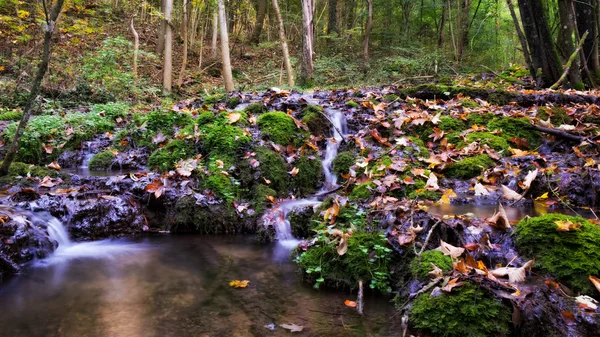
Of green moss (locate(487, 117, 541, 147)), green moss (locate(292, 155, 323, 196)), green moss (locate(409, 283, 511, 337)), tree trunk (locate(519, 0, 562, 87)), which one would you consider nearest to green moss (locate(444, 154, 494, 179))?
green moss (locate(487, 117, 541, 147))

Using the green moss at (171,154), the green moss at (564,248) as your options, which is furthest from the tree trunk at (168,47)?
the green moss at (564,248)

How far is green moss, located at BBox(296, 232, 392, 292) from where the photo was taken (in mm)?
3719

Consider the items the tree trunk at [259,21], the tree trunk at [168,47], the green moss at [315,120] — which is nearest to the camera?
the green moss at [315,120]

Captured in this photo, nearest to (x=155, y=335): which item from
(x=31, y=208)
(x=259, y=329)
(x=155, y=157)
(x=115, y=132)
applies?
(x=259, y=329)

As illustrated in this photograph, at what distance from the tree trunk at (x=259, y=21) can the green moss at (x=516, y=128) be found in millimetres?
19489

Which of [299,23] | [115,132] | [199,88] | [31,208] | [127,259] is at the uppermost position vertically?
[299,23]

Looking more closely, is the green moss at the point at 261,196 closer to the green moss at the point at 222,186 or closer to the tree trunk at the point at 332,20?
the green moss at the point at 222,186

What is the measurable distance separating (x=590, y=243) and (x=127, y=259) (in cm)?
462

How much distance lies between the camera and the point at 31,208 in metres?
4.86

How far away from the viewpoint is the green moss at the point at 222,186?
18.3ft

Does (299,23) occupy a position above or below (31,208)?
above

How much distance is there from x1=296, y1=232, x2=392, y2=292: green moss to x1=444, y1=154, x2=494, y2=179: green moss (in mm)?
2254

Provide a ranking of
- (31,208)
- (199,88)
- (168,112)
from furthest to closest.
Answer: (199,88)
(168,112)
(31,208)

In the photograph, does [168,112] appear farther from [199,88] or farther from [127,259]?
[199,88]
